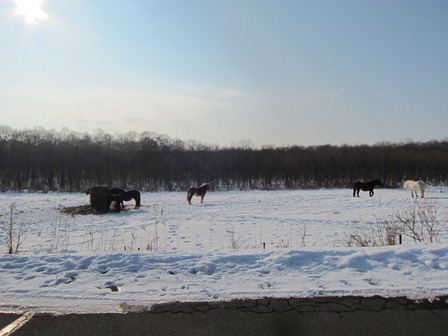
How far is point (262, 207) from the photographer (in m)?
22.2

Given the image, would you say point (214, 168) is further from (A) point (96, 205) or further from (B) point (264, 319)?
(B) point (264, 319)

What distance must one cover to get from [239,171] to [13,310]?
178ft

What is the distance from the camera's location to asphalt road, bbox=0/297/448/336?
3555mm

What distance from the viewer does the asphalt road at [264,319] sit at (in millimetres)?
3555

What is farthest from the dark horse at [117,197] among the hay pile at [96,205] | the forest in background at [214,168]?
the forest in background at [214,168]

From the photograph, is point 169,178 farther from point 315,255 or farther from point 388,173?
point 315,255

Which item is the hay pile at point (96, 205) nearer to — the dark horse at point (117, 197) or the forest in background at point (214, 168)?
the dark horse at point (117, 197)

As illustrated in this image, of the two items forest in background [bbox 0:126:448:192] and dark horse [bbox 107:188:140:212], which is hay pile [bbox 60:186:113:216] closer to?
dark horse [bbox 107:188:140:212]

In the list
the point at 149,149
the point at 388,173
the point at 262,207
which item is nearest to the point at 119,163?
the point at 149,149

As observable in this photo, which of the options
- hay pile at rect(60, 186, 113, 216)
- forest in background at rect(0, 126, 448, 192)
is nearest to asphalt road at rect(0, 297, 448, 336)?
hay pile at rect(60, 186, 113, 216)

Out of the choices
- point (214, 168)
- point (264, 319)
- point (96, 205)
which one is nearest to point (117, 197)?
point (96, 205)

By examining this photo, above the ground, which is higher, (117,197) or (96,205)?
(117,197)

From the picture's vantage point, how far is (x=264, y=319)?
3.80 meters

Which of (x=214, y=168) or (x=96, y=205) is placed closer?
(x=96, y=205)
